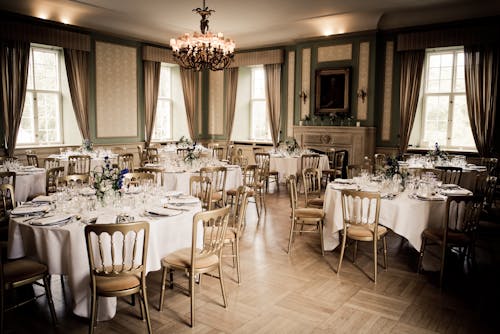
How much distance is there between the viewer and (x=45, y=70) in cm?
944

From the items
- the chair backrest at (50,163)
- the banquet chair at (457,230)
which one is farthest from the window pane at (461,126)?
the chair backrest at (50,163)

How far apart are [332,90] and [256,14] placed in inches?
112

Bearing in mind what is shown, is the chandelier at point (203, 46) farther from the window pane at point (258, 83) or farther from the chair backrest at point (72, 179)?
the window pane at point (258, 83)

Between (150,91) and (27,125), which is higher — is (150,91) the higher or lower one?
the higher one

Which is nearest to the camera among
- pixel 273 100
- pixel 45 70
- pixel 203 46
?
pixel 203 46

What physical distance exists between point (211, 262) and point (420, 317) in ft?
6.17

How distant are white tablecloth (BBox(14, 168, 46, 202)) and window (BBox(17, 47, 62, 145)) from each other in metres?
3.26

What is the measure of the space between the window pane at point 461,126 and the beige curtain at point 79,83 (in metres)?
8.96

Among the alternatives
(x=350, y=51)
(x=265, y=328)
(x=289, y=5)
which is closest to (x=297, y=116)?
(x=350, y=51)

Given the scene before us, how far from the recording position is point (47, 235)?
3211 mm

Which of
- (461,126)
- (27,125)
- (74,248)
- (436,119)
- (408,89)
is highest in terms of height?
(408,89)

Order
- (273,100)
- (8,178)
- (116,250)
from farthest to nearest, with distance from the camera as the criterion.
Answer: (273,100), (8,178), (116,250)

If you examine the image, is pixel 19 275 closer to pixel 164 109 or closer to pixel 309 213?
pixel 309 213

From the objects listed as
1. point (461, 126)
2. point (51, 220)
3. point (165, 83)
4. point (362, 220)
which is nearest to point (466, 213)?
point (362, 220)
